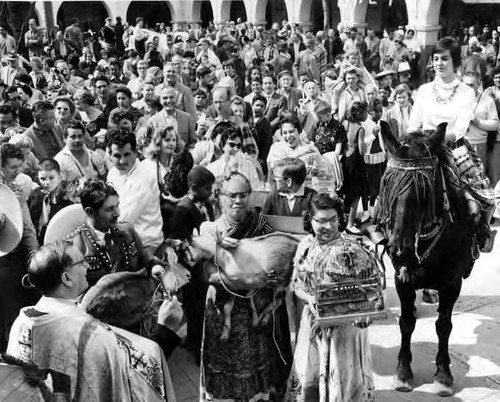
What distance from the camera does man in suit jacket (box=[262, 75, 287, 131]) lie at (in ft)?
29.4

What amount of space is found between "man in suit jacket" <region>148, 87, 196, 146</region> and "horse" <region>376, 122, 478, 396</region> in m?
3.27

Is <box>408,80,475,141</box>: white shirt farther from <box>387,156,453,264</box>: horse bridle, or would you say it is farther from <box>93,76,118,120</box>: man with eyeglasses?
<box>93,76,118,120</box>: man with eyeglasses

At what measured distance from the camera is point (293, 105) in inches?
378

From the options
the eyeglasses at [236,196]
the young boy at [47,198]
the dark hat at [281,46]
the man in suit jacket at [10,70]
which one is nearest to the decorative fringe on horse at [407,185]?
the eyeglasses at [236,196]

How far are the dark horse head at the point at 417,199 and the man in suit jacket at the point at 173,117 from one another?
324cm

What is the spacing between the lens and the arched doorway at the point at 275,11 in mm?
30312

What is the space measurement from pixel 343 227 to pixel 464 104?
1.84 m

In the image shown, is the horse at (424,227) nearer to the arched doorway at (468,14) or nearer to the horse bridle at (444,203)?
the horse bridle at (444,203)

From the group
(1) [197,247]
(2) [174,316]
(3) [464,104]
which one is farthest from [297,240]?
(3) [464,104]

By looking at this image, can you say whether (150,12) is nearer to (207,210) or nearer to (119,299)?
(207,210)

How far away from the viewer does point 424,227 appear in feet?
15.3

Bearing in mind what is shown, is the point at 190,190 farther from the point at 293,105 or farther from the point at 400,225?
the point at 293,105

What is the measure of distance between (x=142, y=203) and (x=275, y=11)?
26943 mm

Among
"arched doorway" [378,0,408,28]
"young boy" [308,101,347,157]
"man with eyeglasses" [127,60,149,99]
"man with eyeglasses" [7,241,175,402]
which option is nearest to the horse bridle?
"man with eyeglasses" [7,241,175,402]
